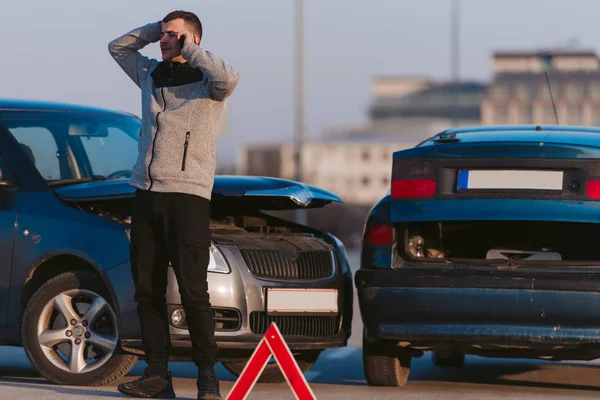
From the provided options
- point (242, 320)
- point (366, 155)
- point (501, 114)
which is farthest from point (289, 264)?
A: point (501, 114)

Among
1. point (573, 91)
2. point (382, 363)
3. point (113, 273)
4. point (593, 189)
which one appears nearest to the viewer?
point (593, 189)

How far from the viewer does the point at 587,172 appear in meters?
6.94

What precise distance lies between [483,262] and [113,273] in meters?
1.93

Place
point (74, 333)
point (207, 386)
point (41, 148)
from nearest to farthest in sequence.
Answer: point (207, 386), point (74, 333), point (41, 148)

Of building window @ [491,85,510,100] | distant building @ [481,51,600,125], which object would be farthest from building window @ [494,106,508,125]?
building window @ [491,85,510,100]

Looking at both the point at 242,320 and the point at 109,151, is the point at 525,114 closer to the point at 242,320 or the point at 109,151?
the point at 109,151

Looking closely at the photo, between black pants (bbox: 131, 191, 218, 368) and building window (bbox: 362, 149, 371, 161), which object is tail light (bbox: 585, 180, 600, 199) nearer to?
black pants (bbox: 131, 191, 218, 368)

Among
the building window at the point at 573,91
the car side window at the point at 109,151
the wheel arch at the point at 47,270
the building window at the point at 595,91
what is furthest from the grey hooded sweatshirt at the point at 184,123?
the building window at the point at 595,91

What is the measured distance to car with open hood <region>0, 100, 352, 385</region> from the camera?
718 centimetres

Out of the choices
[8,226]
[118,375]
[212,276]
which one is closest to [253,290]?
[212,276]

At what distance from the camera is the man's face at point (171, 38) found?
6.59m

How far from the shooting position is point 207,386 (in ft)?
21.1

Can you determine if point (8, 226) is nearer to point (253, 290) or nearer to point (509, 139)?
point (253, 290)

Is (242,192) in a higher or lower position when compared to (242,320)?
higher
